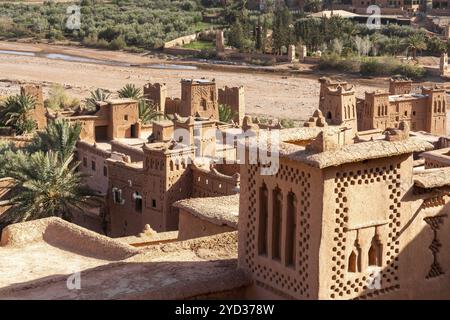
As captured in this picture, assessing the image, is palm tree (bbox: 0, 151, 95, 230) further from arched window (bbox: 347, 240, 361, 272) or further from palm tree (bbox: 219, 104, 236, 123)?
arched window (bbox: 347, 240, 361, 272)

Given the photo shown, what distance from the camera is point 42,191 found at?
23.4 meters

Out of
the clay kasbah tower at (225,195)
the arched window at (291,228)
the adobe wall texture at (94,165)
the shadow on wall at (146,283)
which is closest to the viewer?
the clay kasbah tower at (225,195)

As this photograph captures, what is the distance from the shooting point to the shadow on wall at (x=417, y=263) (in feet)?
35.5

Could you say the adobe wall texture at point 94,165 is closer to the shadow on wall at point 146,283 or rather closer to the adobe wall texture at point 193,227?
the adobe wall texture at point 193,227

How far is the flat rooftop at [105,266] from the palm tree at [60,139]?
36.6 ft

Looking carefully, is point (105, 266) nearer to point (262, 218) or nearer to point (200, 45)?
point (262, 218)

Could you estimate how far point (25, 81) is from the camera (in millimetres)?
58969

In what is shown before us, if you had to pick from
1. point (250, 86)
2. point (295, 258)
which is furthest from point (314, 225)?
point (250, 86)

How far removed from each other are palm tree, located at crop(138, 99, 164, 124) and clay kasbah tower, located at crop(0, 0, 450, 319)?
0.18 m

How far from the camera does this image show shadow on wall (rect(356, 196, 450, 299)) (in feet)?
35.5

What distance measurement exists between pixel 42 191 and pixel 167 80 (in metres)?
38.7

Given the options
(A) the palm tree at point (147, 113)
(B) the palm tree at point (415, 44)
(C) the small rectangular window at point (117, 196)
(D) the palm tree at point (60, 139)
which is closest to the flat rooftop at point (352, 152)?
(C) the small rectangular window at point (117, 196)

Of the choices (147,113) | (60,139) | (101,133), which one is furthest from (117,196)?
(147,113)

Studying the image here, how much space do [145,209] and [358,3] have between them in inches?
2803
